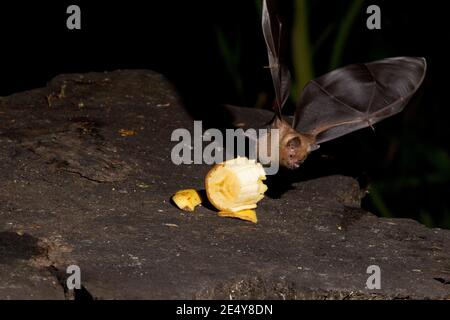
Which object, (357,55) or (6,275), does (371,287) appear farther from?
(357,55)

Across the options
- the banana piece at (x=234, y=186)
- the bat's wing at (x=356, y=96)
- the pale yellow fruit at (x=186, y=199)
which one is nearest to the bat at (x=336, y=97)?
the bat's wing at (x=356, y=96)

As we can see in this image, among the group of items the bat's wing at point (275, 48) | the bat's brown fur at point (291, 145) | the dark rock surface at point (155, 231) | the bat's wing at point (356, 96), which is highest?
the bat's wing at point (275, 48)

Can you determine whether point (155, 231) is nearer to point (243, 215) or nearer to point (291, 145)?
point (243, 215)

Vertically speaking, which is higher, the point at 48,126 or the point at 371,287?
the point at 48,126

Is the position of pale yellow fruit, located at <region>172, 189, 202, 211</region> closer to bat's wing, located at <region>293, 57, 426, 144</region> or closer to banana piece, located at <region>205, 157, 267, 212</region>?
banana piece, located at <region>205, 157, 267, 212</region>

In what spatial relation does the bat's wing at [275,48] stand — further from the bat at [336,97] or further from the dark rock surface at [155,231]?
the dark rock surface at [155,231]

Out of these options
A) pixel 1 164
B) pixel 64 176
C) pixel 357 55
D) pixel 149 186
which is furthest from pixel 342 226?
pixel 357 55

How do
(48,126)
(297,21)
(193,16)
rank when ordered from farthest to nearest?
(193,16), (297,21), (48,126)

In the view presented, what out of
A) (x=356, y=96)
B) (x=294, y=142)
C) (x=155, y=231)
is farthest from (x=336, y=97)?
(x=155, y=231)
